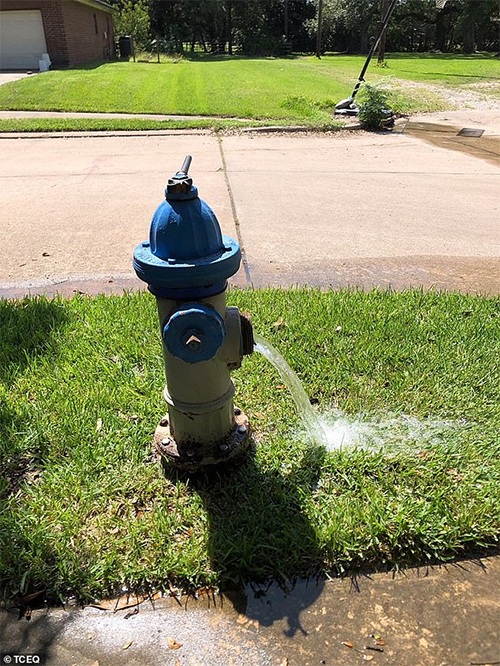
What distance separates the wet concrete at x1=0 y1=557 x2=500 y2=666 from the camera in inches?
63.1

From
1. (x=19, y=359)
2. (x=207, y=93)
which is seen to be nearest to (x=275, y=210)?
(x=19, y=359)

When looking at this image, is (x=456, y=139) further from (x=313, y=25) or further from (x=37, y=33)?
(x=313, y=25)

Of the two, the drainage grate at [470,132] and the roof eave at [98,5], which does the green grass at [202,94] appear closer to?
the drainage grate at [470,132]

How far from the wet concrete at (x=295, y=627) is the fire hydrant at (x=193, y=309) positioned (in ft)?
1.94

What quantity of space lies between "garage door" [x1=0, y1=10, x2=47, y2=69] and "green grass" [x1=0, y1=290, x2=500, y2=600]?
22.9 metres

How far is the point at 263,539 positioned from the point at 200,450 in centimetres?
43

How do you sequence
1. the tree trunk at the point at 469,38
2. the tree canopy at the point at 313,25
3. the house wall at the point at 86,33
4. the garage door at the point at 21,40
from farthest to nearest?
the tree trunk at the point at 469,38, the tree canopy at the point at 313,25, the house wall at the point at 86,33, the garage door at the point at 21,40

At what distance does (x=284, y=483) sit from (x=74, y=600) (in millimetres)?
860

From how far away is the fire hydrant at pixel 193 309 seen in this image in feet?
5.73

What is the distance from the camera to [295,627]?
1683 millimetres

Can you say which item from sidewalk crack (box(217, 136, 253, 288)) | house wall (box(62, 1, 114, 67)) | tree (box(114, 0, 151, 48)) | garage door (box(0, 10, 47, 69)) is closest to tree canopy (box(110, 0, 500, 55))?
tree (box(114, 0, 151, 48))

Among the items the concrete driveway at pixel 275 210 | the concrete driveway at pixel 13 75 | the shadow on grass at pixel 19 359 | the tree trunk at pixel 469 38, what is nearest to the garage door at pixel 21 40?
the concrete driveway at pixel 13 75

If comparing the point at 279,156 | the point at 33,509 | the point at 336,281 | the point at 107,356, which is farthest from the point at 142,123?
the point at 33,509

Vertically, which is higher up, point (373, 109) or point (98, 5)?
point (98, 5)
